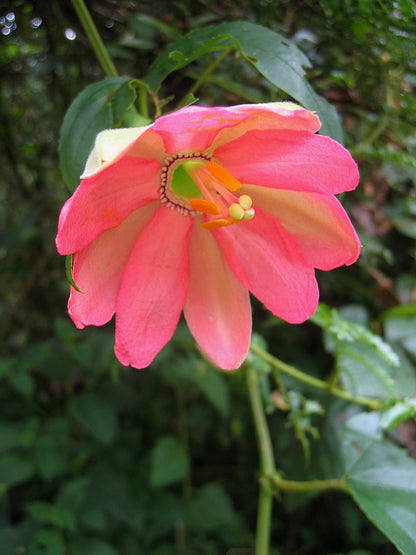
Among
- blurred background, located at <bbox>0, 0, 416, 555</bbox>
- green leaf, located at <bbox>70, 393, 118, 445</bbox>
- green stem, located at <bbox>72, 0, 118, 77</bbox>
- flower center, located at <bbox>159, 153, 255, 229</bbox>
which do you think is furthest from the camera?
green leaf, located at <bbox>70, 393, 118, 445</bbox>

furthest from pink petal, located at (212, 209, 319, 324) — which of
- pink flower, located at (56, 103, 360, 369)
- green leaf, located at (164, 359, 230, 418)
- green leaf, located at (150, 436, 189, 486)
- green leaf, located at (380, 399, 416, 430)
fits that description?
green leaf, located at (150, 436, 189, 486)

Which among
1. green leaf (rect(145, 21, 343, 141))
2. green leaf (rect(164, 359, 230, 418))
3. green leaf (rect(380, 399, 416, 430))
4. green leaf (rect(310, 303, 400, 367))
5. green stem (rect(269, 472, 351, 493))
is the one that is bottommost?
green leaf (rect(164, 359, 230, 418))

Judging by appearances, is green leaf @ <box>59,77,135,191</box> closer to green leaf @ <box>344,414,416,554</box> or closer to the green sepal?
the green sepal

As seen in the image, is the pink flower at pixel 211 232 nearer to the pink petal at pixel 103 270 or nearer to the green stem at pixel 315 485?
the pink petal at pixel 103 270

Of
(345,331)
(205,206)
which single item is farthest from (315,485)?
(205,206)

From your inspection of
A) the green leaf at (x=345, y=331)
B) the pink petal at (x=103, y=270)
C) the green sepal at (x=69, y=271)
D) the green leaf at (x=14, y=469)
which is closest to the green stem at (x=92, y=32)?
the pink petal at (x=103, y=270)

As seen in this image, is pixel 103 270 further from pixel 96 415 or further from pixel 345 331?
pixel 96 415
